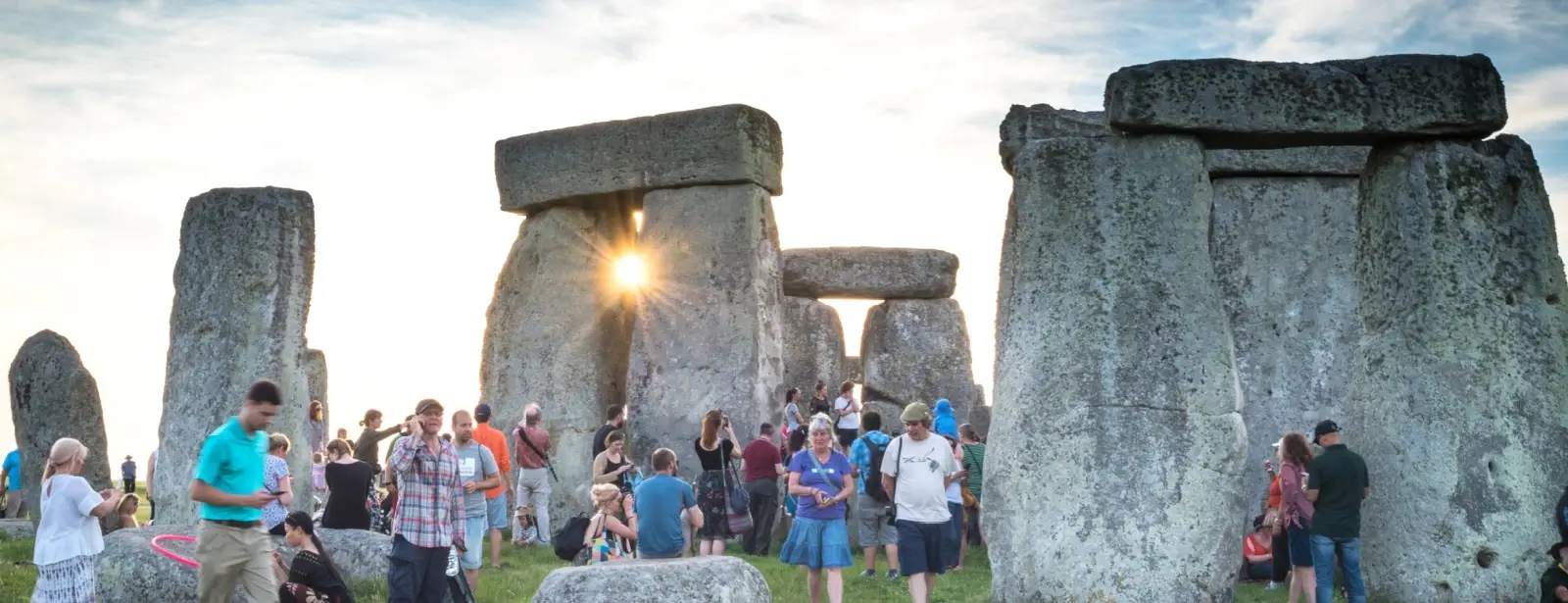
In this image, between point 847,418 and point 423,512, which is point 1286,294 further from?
point 423,512

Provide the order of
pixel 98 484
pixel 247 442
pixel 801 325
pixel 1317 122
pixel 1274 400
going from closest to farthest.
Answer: pixel 247 442 → pixel 1317 122 → pixel 1274 400 → pixel 98 484 → pixel 801 325

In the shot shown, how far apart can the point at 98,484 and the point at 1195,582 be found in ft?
36.3

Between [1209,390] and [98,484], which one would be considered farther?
[98,484]

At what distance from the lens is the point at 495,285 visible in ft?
56.3

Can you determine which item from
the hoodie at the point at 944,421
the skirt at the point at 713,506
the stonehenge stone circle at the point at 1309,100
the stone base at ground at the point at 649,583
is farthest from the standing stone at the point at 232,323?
the stonehenge stone circle at the point at 1309,100

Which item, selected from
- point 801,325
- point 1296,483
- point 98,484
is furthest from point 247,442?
point 801,325

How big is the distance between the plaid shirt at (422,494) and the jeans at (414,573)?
0.06m

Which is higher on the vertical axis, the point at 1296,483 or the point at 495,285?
the point at 495,285

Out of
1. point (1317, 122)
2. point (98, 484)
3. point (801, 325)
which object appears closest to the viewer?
point (1317, 122)

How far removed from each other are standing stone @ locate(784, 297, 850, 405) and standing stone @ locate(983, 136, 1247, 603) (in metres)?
15.4

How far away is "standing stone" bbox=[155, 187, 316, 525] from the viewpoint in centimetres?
1246

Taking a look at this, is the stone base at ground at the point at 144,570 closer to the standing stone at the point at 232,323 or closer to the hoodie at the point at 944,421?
the standing stone at the point at 232,323

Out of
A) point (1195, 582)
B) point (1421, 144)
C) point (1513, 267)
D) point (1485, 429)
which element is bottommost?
point (1195, 582)

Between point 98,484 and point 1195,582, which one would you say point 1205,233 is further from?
point 98,484
